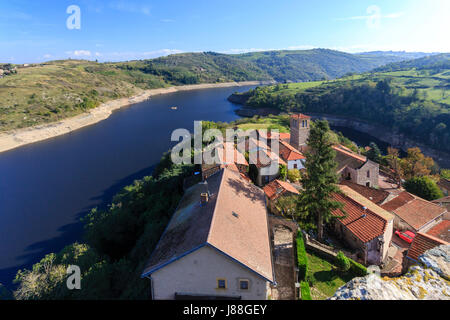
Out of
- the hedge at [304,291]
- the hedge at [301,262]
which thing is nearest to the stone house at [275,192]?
the hedge at [301,262]

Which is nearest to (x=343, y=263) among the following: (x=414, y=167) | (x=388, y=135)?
(x=414, y=167)

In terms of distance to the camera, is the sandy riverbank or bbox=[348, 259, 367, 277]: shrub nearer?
bbox=[348, 259, 367, 277]: shrub

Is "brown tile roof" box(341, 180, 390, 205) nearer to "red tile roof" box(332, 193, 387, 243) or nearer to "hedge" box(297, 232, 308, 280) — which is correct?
"red tile roof" box(332, 193, 387, 243)

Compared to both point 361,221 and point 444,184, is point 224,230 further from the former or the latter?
point 444,184

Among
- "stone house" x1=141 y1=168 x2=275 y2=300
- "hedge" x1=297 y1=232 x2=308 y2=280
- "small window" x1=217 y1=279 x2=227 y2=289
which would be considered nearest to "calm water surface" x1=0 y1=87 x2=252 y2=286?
"stone house" x1=141 y1=168 x2=275 y2=300

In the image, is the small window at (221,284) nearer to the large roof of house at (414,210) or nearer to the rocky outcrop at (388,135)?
the large roof of house at (414,210)
